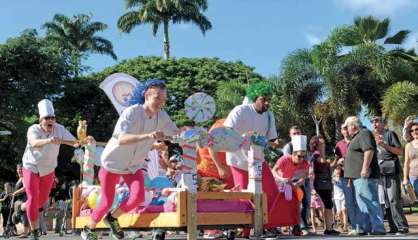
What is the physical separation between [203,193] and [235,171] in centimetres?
104

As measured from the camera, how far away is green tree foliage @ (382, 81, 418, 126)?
77.3 ft

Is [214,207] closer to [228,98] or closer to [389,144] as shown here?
[389,144]

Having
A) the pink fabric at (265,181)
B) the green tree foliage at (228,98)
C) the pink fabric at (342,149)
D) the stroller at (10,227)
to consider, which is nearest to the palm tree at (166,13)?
the green tree foliage at (228,98)

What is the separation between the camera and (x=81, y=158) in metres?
9.59

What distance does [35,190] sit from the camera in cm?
798

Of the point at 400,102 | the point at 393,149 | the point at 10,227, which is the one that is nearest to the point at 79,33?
the point at 400,102

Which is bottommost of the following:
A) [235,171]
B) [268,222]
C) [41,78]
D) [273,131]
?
[268,222]

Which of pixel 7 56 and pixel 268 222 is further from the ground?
pixel 7 56

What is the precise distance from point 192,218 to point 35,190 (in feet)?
8.47

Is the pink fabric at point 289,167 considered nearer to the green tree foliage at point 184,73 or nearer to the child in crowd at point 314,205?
the child in crowd at point 314,205

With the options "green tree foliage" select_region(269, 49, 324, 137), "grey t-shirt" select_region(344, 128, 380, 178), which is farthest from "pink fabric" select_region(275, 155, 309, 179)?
"green tree foliage" select_region(269, 49, 324, 137)

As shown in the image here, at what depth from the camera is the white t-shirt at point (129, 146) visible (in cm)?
638

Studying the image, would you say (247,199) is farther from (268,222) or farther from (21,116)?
(21,116)

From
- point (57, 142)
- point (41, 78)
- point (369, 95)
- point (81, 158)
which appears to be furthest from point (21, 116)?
point (57, 142)
